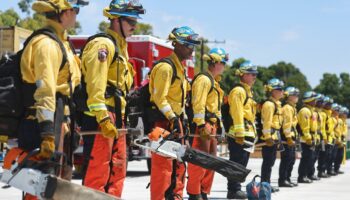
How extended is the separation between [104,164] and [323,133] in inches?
501

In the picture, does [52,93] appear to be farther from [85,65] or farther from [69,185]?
[85,65]

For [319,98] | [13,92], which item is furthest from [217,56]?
[319,98]

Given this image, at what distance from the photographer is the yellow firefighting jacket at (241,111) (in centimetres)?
1191

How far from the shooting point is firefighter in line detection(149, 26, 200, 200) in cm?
868

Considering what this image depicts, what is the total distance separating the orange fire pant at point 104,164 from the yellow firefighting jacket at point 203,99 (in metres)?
2.54

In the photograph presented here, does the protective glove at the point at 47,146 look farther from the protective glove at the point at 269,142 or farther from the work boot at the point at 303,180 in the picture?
the work boot at the point at 303,180

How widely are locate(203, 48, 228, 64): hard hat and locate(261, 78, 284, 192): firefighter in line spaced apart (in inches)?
107

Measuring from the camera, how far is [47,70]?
5.77 m

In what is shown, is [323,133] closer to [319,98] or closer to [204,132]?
[319,98]

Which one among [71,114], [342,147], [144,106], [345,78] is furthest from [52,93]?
[345,78]

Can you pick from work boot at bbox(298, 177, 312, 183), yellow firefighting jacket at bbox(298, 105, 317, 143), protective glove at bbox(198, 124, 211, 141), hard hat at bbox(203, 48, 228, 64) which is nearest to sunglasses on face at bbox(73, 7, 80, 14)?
protective glove at bbox(198, 124, 211, 141)

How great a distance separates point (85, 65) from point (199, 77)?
3.37 metres

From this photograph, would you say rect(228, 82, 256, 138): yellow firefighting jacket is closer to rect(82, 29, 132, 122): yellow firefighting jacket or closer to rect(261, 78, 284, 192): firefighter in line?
rect(261, 78, 284, 192): firefighter in line

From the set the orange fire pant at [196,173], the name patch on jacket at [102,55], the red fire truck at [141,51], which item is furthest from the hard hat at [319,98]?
the name patch on jacket at [102,55]
